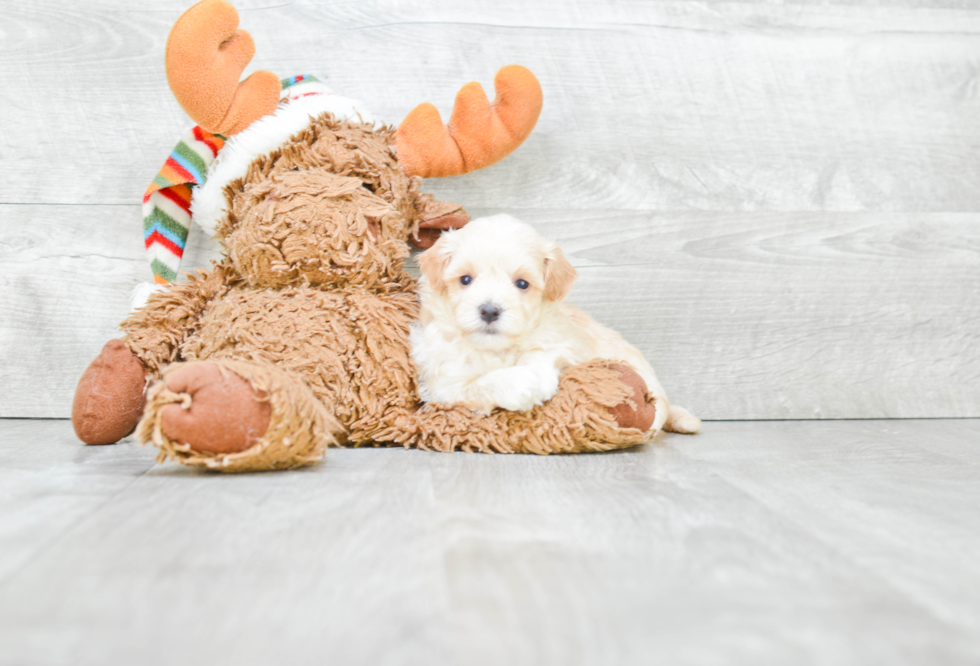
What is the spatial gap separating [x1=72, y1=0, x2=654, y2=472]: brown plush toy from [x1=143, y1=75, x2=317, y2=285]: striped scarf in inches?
1.7

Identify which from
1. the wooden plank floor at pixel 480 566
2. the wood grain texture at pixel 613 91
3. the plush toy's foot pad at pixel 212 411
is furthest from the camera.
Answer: the wood grain texture at pixel 613 91

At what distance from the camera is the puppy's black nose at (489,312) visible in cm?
113

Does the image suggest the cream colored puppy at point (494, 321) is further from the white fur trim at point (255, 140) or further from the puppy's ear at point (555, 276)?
the white fur trim at point (255, 140)

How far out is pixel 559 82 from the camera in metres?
1.57

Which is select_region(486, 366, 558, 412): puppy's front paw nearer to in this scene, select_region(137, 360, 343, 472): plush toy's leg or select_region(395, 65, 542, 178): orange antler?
select_region(137, 360, 343, 472): plush toy's leg

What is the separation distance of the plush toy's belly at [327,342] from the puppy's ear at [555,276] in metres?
0.27

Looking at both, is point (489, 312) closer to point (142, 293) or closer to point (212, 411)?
point (212, 411)

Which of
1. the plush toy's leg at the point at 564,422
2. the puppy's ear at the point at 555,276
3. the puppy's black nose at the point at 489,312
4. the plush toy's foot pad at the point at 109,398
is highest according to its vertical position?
the puppy's ear at the point at 555,276

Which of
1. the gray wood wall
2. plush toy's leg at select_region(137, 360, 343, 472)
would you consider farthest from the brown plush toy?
the gray wood wall

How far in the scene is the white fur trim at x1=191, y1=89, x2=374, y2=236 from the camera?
126 cm

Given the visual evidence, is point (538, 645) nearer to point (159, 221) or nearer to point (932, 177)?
point (159, 221)

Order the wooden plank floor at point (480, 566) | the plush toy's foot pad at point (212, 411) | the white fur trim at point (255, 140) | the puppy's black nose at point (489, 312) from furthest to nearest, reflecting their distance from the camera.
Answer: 1. the white fur trim at point (255, 140)
2. the puppy's black nose at point (489, 312)
3. the plush toy's foot pad at point (212, 411)
4. the wooden plank floor at point (480, 566)

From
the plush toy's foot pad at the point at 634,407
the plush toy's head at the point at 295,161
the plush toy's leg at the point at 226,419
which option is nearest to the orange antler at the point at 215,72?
the plush toy's head at the point at 295,161

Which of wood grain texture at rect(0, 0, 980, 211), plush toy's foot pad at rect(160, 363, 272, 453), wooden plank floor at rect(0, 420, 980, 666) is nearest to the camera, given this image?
wooden plank floor at rect(0, 420, 980, 666)
